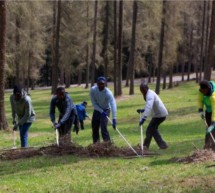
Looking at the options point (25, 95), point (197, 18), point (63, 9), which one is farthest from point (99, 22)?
point (25, 95)

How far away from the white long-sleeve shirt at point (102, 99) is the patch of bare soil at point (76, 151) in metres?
1.08

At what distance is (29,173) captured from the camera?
1032 cm

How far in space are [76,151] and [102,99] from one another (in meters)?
1.52

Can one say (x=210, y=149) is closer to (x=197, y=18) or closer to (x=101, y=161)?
(x=101, y=161)

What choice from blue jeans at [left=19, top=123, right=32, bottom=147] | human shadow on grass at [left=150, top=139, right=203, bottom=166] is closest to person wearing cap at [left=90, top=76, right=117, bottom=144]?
human shadow on grass at [left=150, top=139, right=203, bottom=166]

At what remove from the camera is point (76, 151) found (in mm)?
12164

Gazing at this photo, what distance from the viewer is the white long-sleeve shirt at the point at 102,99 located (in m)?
12.5

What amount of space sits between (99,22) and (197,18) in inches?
582

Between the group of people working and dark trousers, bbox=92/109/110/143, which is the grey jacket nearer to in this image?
the group of people working

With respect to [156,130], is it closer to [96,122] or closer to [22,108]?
[96,122]

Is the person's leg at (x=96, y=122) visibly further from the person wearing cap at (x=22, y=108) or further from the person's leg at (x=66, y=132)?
the person wearing cap at (x=22, y=108)

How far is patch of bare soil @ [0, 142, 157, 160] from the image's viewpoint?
1186 cm

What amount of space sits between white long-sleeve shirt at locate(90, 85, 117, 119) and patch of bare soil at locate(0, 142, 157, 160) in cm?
108

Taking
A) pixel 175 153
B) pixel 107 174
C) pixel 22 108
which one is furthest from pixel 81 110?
pixel 107 174
